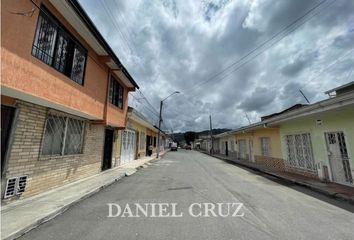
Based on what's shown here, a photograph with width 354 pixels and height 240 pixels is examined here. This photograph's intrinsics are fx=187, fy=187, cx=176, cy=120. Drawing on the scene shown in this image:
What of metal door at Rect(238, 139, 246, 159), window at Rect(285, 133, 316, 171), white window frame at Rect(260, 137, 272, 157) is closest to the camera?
window at Rect(285, 133, 316, 171)

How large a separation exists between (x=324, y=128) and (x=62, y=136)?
12403mm

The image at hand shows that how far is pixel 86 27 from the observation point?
6711 millimetres

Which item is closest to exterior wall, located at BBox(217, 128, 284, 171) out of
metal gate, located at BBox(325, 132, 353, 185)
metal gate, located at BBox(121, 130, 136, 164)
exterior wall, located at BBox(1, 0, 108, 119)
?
metal gate, located at BBox(325, 132, 353, 185)

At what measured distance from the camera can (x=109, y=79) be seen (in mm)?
10383

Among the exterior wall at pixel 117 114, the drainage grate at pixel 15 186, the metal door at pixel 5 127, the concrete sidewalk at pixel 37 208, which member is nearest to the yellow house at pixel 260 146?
the exterior wall at pixel 117 114

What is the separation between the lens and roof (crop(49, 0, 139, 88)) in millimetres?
5551

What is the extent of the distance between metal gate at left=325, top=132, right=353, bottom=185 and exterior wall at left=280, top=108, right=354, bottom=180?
0.20 metres

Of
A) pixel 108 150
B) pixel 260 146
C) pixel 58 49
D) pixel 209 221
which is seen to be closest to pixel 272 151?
pixel 260 146

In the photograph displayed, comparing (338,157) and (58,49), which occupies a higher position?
(58,49)

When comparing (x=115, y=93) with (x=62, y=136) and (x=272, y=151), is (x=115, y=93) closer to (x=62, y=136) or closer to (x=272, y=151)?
(x=62, y=136)

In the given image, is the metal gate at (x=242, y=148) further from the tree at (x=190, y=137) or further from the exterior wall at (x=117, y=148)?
the tree at (x=190, y=137)

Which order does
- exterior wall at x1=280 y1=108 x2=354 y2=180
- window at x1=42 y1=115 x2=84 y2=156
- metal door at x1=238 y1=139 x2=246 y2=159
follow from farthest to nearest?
metal door at x1=238 y1=139 x2=246 y2=159, exterior wall at x1=280 y1=108 x2=354 y2=180, window at x1=42 y1=115 x2=84 y2=156

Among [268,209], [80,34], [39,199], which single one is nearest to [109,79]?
[80,34]

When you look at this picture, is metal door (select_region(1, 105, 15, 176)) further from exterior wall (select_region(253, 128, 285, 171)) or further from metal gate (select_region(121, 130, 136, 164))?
exterior wall (select_region(253, 128, 285, 171))
